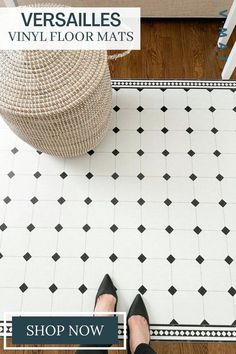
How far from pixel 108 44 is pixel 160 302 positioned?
5.19ft

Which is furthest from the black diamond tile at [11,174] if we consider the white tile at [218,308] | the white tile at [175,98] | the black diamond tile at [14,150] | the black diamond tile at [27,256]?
the white tile at [218,308]

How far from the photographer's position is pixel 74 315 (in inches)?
79.4

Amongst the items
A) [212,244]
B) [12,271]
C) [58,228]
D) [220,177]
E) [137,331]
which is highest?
[220,177]

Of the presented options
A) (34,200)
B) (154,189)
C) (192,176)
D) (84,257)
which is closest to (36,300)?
(84,257)

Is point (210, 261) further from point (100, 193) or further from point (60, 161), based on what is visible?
point (60, 161)

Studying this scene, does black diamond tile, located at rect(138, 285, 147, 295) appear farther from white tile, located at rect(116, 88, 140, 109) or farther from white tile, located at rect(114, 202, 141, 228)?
white tile, located at rect(116, 88, 140, 109)

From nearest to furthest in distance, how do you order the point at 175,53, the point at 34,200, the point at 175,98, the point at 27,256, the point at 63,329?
the point at 63,329 → the point at 27,256 → the point at 34,200 → the point at 175,98 → the point at 175,53

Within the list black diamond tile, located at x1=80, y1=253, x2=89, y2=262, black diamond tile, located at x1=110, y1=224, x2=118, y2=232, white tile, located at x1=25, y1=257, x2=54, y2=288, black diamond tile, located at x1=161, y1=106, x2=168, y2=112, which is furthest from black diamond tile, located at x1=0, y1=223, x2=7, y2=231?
black diamond tile, located at x1=161, y1=106, x2=168, y2=112

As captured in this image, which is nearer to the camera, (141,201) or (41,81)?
(41,81)

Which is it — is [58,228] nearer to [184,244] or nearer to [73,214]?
[73,214]

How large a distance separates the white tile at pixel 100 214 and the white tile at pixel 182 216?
13.0 inches

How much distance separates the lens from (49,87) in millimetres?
1655

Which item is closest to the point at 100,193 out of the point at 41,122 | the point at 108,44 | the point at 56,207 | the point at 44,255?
the point at 56,207

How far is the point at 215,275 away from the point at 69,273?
757 millimetres
